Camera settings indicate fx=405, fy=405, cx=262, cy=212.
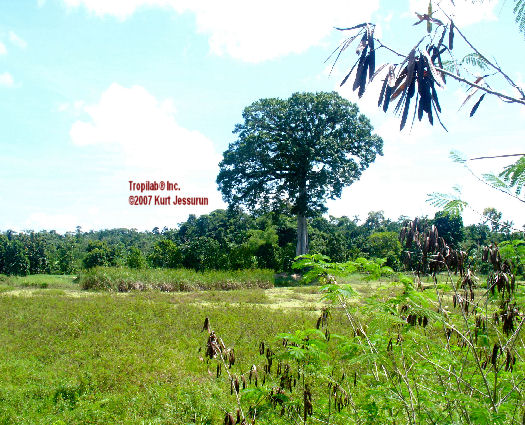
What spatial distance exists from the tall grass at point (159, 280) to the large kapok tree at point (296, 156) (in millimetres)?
5895

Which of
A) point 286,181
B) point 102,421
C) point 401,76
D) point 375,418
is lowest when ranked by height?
point 102,421

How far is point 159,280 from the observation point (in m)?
14.7

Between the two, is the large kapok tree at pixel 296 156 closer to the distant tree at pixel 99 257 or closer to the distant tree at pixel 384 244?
the distant tree at pixel 384 244

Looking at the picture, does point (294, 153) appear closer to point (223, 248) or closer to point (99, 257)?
point (223, 248)

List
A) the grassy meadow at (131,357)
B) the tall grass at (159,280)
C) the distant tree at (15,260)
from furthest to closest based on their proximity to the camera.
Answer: the distant tree at (15,260)
the tall grass at (159,280)
the grassy meadow at (131,357)

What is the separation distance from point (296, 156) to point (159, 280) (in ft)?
31.1

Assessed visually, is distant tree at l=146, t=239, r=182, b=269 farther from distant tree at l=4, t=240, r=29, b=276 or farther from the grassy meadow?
the grassy meadow

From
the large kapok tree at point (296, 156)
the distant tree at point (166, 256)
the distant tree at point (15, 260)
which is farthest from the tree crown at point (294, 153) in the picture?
the distant tree at point (15, 260)

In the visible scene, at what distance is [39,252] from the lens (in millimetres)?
29531

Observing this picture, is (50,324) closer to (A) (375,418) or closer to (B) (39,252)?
(A) (375,418)

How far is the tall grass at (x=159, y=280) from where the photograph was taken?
46.6 feet

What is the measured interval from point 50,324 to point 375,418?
7031mm

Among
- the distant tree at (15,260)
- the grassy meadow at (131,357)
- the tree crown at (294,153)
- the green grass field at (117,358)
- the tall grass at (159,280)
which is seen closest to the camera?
the grassy meadow at (131,357)

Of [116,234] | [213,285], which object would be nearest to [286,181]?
[213,285]
